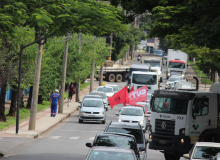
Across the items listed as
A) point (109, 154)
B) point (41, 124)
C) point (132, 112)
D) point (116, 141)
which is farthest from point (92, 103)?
point (109, 154)

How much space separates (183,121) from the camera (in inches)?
624

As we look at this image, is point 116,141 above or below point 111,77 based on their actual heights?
below

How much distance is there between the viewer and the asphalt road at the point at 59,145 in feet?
52.3

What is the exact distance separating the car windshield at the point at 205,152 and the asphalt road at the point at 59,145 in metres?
4.89

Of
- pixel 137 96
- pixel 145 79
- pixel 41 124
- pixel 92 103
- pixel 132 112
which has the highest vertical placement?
pixel 145 79

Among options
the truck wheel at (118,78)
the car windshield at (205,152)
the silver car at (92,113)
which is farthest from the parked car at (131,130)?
the truck wheel at (118,78)

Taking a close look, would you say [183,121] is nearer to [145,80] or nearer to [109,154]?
[109,154]

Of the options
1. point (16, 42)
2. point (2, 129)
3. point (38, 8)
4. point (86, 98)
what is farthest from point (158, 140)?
point (86, 98)

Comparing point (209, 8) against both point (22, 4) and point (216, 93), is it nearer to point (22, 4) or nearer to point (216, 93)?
point (216, 93)

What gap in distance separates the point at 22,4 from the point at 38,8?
2.01 feet

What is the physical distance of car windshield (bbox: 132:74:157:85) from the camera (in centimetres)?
4197

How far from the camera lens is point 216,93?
16875mm

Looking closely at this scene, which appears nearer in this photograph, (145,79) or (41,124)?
(41,124)

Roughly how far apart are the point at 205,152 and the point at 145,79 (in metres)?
29.7
